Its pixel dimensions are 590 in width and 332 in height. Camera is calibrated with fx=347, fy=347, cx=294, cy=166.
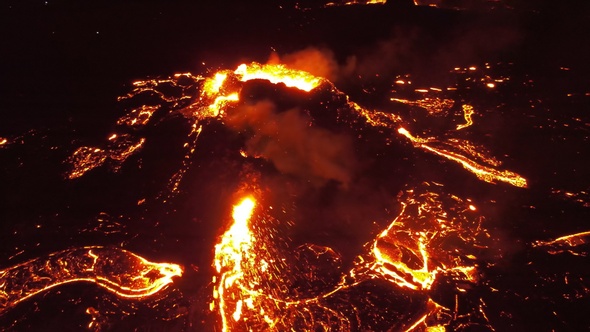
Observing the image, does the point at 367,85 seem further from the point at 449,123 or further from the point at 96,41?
the point at 96,41

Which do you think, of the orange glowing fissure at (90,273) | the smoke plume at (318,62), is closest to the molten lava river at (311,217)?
the orange glowing fissure at (90,273)

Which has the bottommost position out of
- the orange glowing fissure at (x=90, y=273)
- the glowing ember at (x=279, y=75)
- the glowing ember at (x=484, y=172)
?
the orange glowing fissure at (x=90, y=273)

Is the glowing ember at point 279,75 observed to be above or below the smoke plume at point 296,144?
above

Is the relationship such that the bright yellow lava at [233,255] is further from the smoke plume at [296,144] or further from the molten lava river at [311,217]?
the smoke plume at [296,144]

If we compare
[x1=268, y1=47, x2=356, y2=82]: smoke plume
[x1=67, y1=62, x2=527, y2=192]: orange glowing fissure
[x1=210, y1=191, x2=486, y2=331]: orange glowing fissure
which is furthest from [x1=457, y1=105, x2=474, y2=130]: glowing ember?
[x1=268, y1=47, x2=356, y2=82]: smoke plume

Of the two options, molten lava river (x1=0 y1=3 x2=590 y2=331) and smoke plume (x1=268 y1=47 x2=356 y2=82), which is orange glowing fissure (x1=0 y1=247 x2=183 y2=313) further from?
smoke plume (x1=268 y1=47 x2=356 y2=82)

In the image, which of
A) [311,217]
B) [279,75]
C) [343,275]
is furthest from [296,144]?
[279,75]
